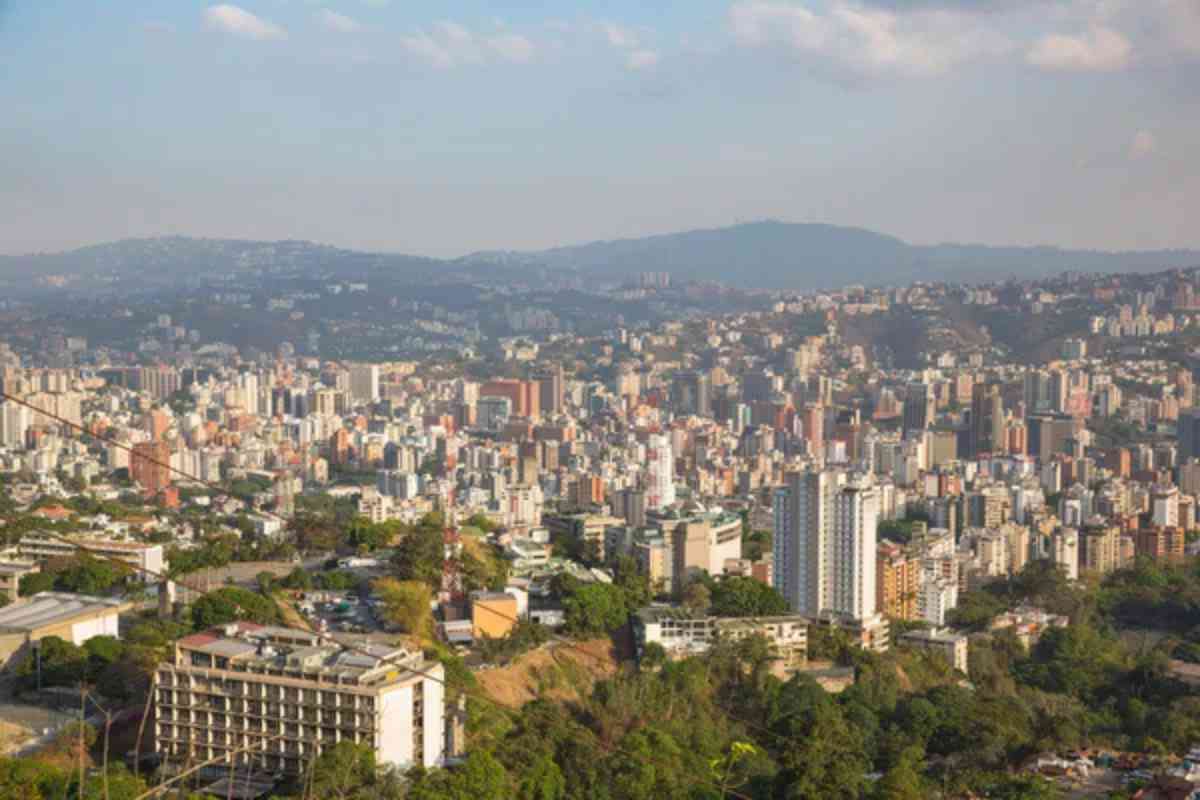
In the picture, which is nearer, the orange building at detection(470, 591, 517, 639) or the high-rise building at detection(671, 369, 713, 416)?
the orange building at detection(470, 591, 517, 639)

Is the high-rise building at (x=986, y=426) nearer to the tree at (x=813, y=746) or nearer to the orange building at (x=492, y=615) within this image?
the tree at (x=813, y=746)

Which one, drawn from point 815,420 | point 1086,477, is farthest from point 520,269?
point 1086,477

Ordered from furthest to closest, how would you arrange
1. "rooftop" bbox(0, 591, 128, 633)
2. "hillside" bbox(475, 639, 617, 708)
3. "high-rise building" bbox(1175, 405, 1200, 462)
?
"high-rise building" bbox(1175, 405, 1200, 462) → "hillside" bbox(475, 639, 617, 708) → "rooftop" bbox(0, 591, 128, 633)

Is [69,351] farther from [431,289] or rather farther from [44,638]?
[44,638]

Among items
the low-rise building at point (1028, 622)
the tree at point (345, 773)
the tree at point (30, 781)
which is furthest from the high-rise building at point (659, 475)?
the tree at point (30, 781)

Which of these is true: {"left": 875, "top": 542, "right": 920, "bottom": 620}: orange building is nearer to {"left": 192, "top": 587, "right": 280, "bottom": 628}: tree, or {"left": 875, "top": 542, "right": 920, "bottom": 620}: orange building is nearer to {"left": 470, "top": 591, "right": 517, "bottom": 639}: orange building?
{"left": 470, "top": 591, "right": 517, "bottom": 639}: orange building

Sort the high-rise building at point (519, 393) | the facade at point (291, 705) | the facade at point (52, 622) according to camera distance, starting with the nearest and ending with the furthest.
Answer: the facade at point (291, 705) < the facade at point (52, 622) < the high-rise building at point (519, 393)

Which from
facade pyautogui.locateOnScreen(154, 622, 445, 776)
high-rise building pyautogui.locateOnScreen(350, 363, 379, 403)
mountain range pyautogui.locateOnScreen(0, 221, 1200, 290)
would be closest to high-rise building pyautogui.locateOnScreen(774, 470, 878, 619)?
facade pyautogui.locateOnScreen(154, 622, 445, 776)
